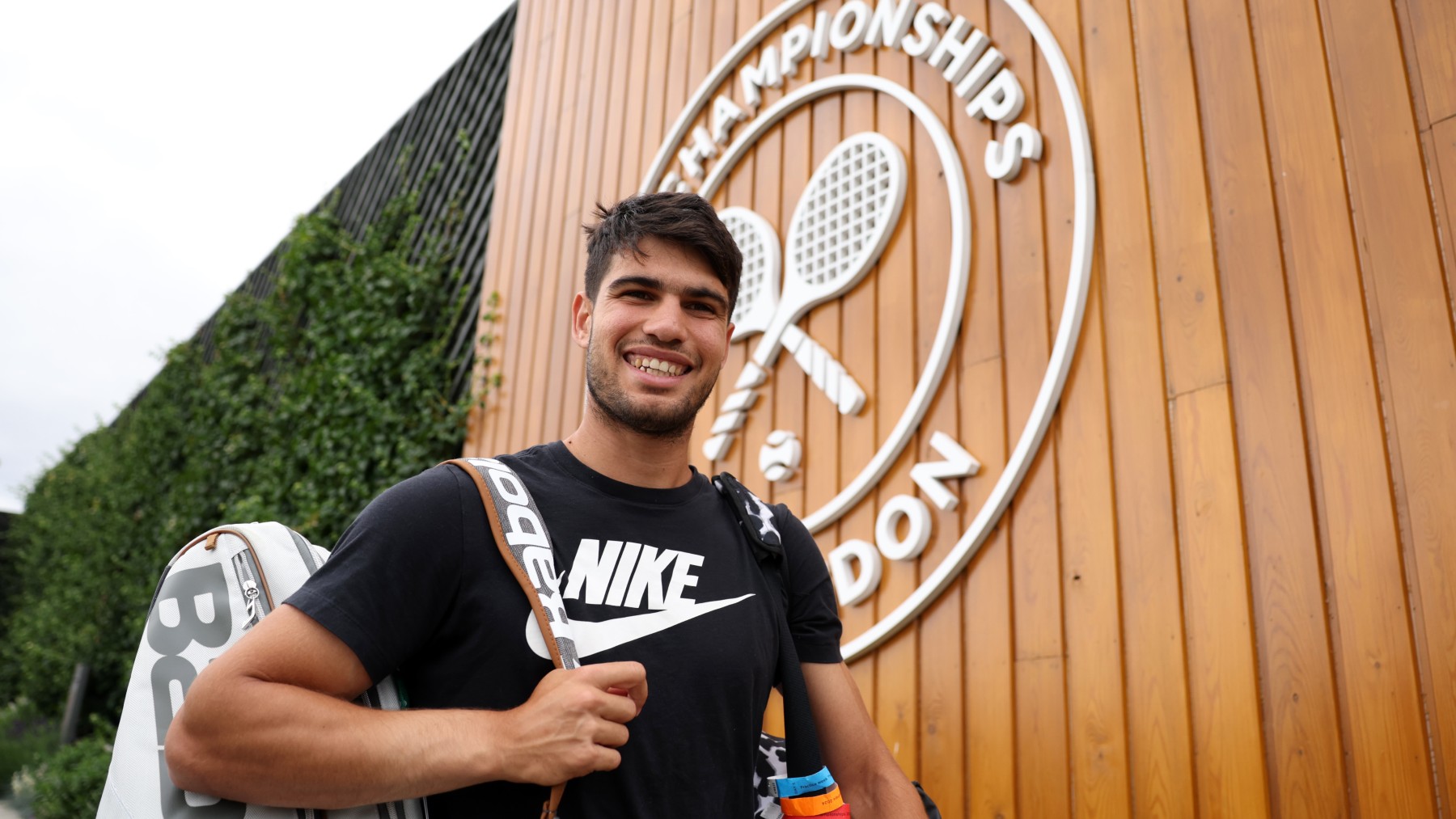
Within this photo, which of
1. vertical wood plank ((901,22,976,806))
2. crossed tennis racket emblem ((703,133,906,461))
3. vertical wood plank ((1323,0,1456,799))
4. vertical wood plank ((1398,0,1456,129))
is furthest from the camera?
crossed tennis racket emblem ((703,133,906,461))

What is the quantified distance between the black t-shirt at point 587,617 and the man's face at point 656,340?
0.09 meters

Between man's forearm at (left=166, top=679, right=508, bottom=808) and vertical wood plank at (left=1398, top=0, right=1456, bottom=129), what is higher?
vertical wood plank at (left=1398, top=0, right=1456, bottom=129)

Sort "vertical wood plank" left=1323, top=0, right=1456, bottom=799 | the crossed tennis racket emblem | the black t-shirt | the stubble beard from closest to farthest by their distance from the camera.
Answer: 1. the black t-shirt
2. the stubble beard
3. "vertical wood plank" left=1323, top=0, right=1456, bottom=799
4. the crossed tennis racket emblem

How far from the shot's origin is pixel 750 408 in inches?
95.4

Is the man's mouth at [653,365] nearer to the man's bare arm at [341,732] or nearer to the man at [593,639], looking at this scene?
the man at [593,639]

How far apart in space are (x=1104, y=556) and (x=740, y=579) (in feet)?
2.65

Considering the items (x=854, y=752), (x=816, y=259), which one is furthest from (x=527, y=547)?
(x=816, y=259)

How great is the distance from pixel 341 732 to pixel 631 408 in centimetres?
47

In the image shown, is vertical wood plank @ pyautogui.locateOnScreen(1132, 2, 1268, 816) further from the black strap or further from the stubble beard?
the stubble beard

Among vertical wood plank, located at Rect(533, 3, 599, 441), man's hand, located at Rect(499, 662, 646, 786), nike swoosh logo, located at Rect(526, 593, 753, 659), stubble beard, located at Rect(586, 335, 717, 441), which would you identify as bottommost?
man's hand, located at Rect(499, 662, 646, 786)

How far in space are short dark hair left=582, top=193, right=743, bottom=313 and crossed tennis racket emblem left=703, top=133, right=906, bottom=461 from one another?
0.97 m

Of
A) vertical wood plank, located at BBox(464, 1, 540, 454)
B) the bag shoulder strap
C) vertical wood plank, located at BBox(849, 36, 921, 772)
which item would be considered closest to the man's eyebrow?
the bag shoulder strap

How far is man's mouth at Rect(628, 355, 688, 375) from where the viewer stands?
112 cm

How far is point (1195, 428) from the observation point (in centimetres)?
151
